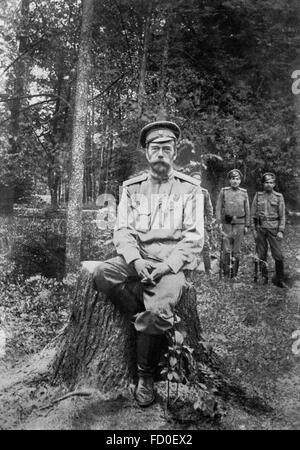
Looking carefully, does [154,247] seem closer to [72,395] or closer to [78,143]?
[72,395]

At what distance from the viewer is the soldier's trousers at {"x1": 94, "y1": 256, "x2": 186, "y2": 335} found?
3012 mm

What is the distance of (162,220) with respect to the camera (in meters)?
3.46

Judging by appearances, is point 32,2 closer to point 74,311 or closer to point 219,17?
point 219,17

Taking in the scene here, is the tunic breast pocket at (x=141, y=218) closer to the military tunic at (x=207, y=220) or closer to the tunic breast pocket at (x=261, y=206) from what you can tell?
the military tunic at (x=207, y=220)

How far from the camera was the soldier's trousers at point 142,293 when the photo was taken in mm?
3012

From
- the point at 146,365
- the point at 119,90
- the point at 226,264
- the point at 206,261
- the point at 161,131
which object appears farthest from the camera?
the point at 206,261

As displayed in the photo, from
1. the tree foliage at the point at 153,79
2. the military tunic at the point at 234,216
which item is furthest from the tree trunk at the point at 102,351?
the military tunic at the point at 234,216

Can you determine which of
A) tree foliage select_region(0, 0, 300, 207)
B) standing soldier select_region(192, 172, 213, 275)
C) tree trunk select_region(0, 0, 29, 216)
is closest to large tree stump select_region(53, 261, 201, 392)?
tree trunk select_region(0, 0, 29, 216)

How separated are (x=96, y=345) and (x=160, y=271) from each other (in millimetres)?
906

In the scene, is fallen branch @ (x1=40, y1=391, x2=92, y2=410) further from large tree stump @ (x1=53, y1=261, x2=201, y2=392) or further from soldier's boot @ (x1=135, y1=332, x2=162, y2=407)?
soldier's boot @ (x1=135, y1=332, x2=162, y2=407)

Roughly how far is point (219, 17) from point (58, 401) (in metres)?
5.66

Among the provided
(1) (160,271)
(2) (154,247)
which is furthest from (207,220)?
(1) (160,271)

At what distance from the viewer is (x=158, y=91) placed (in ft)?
21.8

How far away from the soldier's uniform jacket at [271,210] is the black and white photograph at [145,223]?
27 mm
